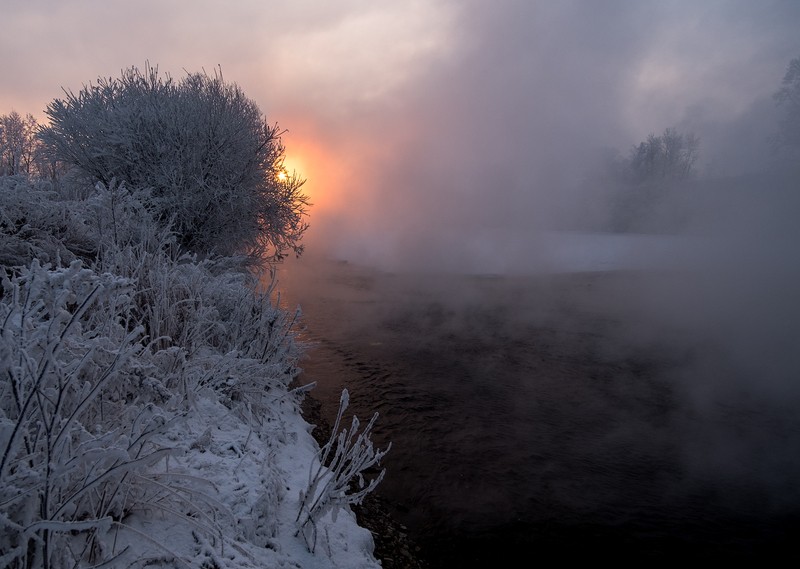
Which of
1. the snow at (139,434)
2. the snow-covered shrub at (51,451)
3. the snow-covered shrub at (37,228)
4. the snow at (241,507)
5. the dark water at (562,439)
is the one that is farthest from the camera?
the snow-covered shrub at (37,228)

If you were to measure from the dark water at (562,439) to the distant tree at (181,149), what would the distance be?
13.3ft

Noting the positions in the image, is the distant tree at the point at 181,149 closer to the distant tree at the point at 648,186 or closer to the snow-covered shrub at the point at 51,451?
the snow-covered shrub at the point at 51,451

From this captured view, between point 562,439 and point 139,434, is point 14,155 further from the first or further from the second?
point 562,439

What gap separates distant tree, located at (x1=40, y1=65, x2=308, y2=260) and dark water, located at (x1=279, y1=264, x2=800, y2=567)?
4039 millimetres

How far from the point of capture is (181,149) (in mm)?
10203

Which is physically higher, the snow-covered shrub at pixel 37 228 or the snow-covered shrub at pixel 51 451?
the snow-covered shrub at pixel 37 228

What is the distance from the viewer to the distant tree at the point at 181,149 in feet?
32.8

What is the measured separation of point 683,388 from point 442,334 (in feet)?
19.0

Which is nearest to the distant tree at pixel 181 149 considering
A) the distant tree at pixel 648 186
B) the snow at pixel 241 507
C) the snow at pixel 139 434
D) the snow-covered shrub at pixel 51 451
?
the snow at pixel 139 434

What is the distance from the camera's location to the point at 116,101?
10.4m

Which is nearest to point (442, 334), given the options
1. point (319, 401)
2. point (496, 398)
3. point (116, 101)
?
point (496, 398)

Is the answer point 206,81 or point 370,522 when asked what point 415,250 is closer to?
point 206,81

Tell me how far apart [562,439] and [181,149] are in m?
10.5

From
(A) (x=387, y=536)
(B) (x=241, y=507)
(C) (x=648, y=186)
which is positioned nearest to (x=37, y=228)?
(B) (x=241, y=507)
